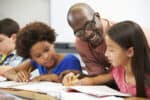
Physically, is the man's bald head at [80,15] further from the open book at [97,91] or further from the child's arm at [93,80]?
the open book at [97,91]

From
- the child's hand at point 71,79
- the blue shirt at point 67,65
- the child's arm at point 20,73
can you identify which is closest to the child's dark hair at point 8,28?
the child's arm at point 20,73

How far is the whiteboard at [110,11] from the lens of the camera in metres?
2.54

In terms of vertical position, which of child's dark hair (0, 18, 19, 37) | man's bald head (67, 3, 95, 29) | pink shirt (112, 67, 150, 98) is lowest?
pink shirt (112, 67, 150, 98)

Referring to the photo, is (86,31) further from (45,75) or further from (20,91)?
(20,91)

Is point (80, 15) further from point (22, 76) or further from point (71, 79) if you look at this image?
point (22, 76)

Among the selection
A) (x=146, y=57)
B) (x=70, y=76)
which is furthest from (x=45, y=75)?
(x=146, y=57)

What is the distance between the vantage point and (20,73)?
150cm

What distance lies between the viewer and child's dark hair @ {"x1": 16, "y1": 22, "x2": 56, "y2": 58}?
1.39 metres

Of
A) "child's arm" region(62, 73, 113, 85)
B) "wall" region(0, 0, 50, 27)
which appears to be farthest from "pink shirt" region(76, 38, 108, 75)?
"wall" region(0, 0, 50, 27)

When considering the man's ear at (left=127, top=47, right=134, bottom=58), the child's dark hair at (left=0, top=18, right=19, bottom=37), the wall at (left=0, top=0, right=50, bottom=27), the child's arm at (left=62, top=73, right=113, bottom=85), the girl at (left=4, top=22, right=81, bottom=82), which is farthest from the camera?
the wall at (left=0, top=0, right=50, bottom=27)

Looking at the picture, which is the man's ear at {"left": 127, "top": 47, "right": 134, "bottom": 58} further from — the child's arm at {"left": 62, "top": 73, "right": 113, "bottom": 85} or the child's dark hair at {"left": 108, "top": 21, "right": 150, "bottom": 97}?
the child's arm at {"left": 62, "top": 73, "right": 113, "bottom": 85}

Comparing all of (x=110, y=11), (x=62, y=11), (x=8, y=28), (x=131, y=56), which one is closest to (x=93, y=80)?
(x=131, y=56)

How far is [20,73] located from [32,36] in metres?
0.23

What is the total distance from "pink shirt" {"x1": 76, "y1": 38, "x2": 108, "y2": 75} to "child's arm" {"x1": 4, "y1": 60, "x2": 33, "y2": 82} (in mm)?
297
